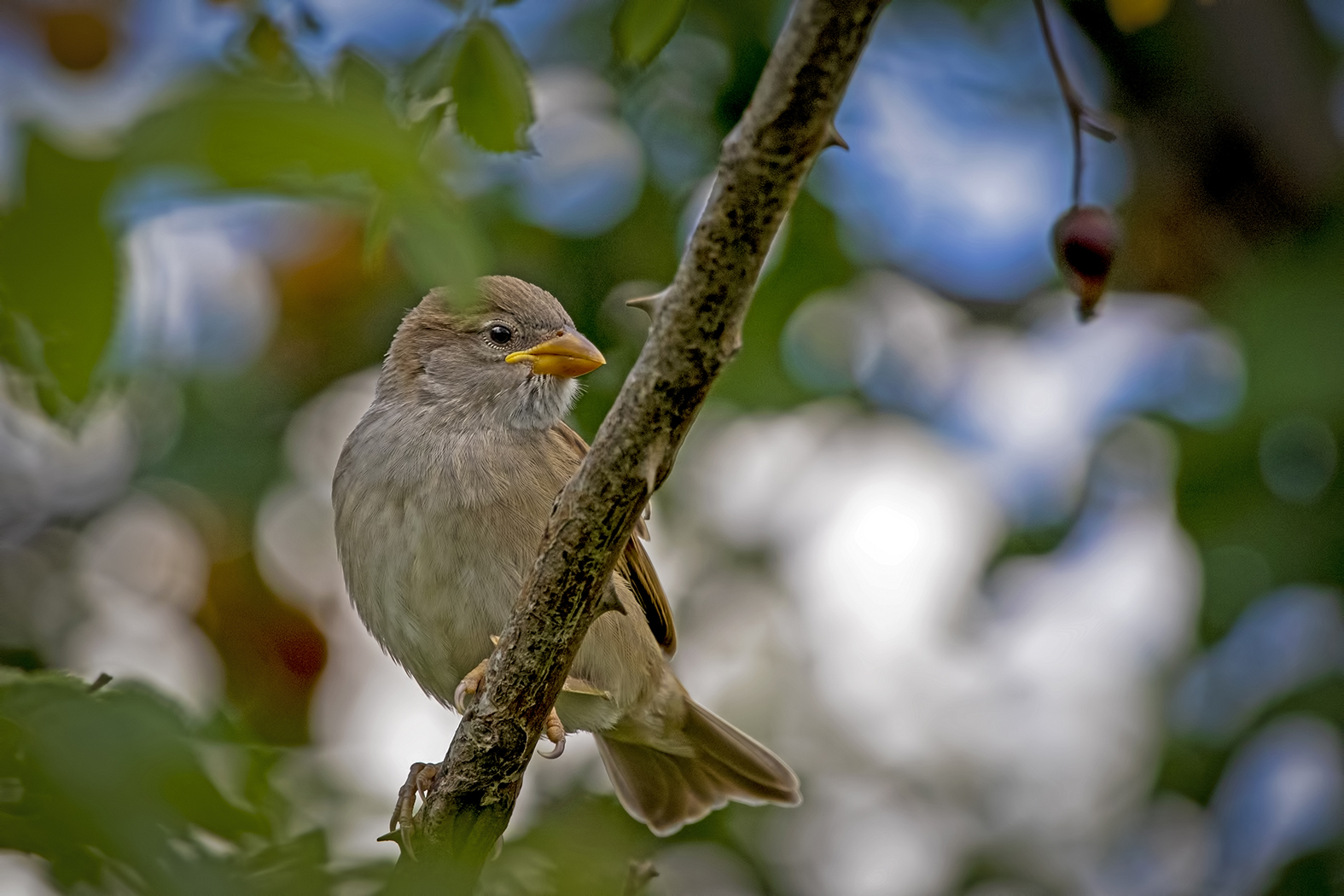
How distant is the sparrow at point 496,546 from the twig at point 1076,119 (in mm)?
1660

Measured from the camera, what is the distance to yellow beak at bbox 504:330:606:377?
4.57 m

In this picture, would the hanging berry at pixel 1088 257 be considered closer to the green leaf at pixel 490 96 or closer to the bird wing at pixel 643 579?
the green leaf at pixel 490 96

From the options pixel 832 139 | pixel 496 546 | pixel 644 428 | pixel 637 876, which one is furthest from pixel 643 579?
pixel 832 139

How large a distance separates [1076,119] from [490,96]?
1.21 metres

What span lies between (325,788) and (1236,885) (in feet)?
11.2

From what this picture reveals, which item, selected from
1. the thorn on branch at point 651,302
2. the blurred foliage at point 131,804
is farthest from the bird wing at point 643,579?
the blurred foliage at point 131,804

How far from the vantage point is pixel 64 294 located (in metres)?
1.60

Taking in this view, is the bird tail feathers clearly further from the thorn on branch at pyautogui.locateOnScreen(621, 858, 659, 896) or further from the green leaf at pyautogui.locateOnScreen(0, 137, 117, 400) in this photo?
the green leaf at pyautogui.locateOnScreen(0, 137, 117, 400)

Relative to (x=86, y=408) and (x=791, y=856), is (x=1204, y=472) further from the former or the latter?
(x=86, y=408)

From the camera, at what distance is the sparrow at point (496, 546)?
4.28 meters

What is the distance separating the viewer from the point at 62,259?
1.59m

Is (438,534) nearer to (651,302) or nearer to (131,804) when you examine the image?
(651,302)

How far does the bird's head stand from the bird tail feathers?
3.99 ft

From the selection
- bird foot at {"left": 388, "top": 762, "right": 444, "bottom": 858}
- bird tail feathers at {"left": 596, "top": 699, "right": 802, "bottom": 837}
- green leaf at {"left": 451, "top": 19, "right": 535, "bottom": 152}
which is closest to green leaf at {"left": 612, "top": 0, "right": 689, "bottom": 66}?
green leaf at {"left": 451, "top": 19, "right": 535, "bottom": 152}
